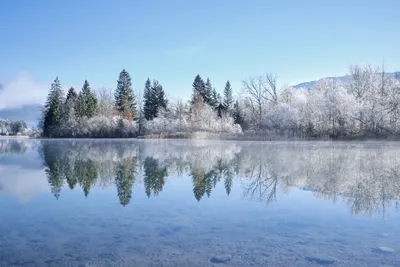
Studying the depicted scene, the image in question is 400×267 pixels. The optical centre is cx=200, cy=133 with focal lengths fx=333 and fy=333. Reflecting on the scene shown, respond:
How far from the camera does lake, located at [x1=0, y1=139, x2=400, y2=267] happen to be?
355cm

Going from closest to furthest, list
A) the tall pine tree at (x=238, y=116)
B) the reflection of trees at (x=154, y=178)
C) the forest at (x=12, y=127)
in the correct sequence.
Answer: the reflection of trees at (x=154, y=178)
the tall pine tree at (x=238, y=116)
the forest at (x=12, y=127)

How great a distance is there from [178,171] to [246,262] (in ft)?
24.1

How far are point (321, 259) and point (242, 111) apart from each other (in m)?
56.2

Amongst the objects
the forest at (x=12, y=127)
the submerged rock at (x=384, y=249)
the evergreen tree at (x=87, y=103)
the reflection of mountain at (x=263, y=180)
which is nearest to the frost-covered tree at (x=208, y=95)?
the evergreen tree at (x=87, y=103)

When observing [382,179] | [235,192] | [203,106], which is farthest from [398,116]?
[235,192]

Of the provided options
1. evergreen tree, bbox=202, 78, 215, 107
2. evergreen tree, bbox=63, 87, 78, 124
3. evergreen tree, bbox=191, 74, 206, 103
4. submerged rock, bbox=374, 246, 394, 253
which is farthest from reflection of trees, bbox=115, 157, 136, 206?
evergreen tree, bbox=191, 74, 206, 103

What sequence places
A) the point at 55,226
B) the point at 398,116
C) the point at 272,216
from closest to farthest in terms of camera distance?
the point at 55,226 < the point at 272,216 < the point at 398,116

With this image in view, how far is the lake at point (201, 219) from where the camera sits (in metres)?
3.55

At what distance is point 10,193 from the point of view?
23.4 feet

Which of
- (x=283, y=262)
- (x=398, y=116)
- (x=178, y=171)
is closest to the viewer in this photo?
(x=283, y=262)

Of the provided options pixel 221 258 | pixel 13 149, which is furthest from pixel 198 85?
pixel 221 258

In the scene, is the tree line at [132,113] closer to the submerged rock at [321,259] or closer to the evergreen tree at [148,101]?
the evergreen tree at [148,101]

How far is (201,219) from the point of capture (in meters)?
5.11

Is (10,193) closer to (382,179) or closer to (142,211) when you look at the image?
(142,211)
